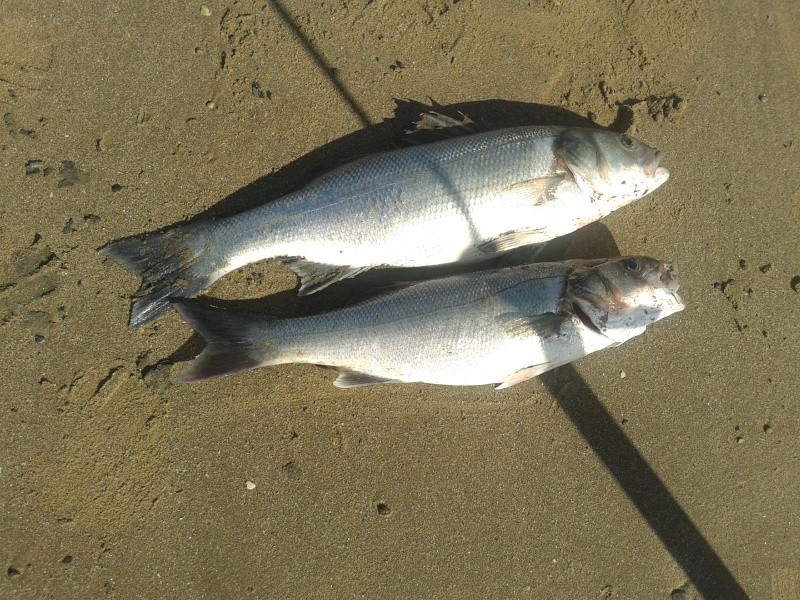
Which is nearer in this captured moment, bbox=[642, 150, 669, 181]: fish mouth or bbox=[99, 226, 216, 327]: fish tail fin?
bbox=[99, 226, 216, 327]: fish tail fin

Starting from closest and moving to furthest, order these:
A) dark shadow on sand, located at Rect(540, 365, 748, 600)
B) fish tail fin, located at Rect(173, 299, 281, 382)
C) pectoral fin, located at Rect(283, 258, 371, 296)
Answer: fish tail fin, located at Rect(173, 299, 281, 382) < pectoral fin, located at Rect(283, 258, 371, 296) < dark shadow on sand, located at Rect(540, 365, 748, 600)

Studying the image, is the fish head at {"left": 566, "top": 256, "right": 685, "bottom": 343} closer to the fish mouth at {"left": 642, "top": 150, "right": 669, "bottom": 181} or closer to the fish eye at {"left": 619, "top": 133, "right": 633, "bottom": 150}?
the fish mouth at {"left": 642, "top": 150, "right": 669, "bottom": 181}

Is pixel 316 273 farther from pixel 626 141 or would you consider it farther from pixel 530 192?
pixel 626 141

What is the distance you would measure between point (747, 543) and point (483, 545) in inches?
77.9

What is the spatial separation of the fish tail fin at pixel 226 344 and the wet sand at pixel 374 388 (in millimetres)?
258

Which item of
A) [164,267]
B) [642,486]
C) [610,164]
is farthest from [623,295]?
[164,267]

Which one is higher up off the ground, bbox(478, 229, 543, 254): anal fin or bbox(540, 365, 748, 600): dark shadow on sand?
bbox(478, 229, 543, 254): anal fin

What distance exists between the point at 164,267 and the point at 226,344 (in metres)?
0.69

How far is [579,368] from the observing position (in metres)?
3.44

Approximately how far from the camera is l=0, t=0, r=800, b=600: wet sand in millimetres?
3113

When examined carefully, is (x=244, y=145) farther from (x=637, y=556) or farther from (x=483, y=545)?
(x=637, y=556)

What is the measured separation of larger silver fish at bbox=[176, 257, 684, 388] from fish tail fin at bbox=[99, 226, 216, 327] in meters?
0.16

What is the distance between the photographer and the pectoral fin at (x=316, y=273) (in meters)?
3.20

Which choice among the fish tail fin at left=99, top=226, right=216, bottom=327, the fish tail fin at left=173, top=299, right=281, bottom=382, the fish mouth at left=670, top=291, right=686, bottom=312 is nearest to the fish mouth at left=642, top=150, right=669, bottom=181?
the fish mouth at left=670, top=291, right=686, bottom=312
